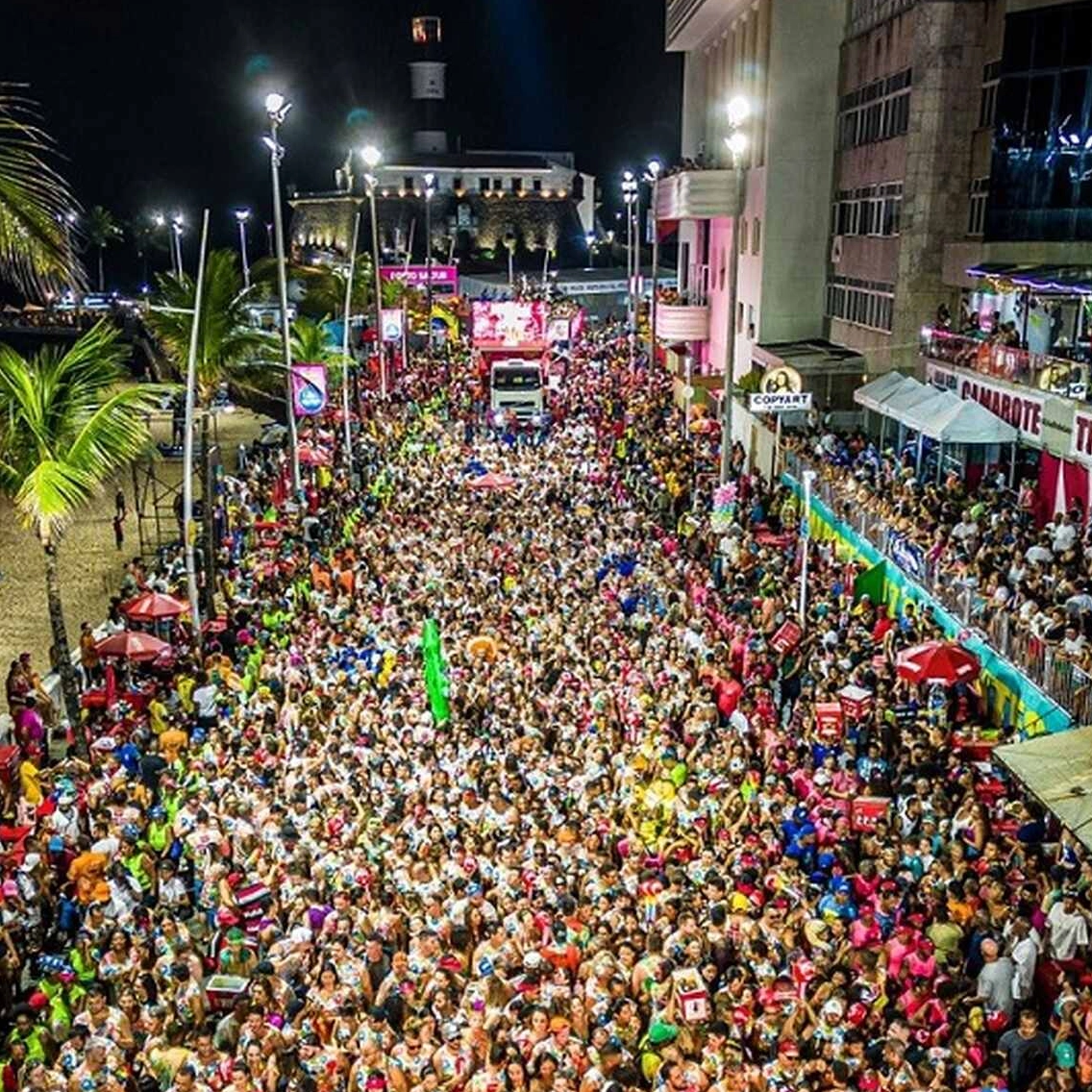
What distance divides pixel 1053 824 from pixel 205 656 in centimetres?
1272

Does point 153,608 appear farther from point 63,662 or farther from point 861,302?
point 861,302

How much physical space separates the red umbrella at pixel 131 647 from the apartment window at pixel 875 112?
22140 millimetres

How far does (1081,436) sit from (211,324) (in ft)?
49.5

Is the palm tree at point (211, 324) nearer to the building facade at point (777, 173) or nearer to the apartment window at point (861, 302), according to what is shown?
the building facade at point (777, 173)

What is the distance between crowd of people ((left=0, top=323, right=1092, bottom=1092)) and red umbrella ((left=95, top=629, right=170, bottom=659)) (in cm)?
64

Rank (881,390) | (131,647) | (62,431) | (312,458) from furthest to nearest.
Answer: (312,458) → (881,390) → (131,647) → (62,431)

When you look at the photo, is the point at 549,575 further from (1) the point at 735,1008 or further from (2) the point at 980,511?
(1) the point at 735,1008

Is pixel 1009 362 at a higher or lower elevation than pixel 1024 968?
higher

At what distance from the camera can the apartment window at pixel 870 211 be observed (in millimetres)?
32469

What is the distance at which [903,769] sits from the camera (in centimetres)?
1402

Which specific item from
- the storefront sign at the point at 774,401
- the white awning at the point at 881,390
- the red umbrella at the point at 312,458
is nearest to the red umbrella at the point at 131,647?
the storefront sign at the point at 774,401

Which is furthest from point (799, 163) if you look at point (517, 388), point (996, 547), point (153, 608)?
point (153, 608)

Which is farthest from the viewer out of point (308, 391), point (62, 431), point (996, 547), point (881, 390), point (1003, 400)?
point (308, 391)

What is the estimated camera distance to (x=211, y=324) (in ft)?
78.9
